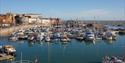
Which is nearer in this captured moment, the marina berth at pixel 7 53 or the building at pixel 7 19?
the marina berth at pixel 7 53

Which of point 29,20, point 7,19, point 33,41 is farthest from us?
point 29,20

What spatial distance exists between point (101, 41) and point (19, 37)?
12048mm

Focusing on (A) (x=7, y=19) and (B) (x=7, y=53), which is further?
(A) (x=7, y=19)

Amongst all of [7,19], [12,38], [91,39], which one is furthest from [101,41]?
[7,19]

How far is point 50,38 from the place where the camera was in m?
42.9

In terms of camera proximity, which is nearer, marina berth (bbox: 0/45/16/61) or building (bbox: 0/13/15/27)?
marina berth (bbox: 0/45/16/61)

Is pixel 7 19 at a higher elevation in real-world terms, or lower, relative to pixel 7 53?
higher

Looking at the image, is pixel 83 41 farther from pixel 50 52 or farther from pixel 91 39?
pixel 50 52

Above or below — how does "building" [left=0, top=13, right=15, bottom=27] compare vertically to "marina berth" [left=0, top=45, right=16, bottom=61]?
above

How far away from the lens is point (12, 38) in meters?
42.6

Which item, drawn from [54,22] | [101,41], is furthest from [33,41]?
[54,22]

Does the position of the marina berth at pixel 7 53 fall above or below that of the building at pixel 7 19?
below

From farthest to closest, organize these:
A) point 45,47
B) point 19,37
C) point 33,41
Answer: point 19,37 → point 33,41 → point 45,47

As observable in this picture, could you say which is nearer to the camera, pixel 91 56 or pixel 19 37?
pixel 91 56
